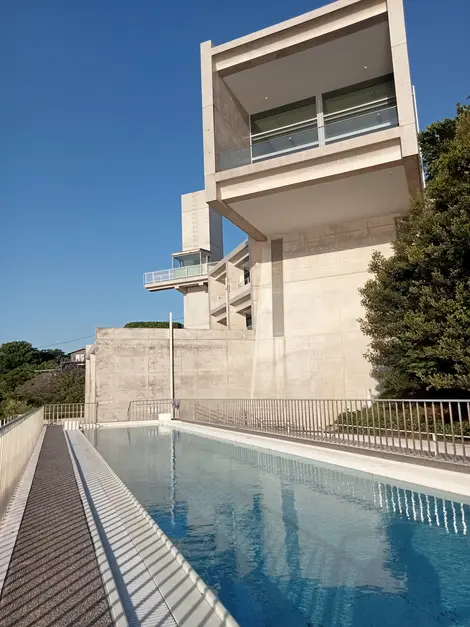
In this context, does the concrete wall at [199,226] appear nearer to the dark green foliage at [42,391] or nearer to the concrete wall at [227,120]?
the dark green foliage at [42,391]

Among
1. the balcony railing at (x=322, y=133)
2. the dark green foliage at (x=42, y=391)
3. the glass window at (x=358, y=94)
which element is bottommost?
the dark green foliage at (x=42, y=391)

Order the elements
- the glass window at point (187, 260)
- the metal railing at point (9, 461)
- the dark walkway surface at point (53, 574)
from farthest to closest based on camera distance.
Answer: the glass window at point (187, 260) < the metal railing at point (9, 461) < the dark walkway surface at point (53, 574)

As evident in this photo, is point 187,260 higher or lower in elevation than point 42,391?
higher

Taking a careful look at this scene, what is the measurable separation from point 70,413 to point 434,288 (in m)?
17.5

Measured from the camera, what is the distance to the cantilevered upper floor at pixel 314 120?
1324cm

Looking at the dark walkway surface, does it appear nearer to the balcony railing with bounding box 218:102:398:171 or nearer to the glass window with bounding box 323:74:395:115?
the balcony railing with bounding box 218:102:398:171

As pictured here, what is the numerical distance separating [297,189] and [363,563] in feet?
41.7

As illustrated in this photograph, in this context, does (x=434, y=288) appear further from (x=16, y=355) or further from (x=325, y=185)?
(x=16, y=355)

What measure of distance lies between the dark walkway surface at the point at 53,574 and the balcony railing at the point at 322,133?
1247 cm

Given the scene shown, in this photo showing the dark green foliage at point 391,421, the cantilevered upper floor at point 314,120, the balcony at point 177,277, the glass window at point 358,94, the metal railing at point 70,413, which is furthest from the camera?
the balcony at point 177,277

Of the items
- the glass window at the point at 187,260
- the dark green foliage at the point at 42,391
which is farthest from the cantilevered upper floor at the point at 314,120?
the dark green foliage at the point at 42,391

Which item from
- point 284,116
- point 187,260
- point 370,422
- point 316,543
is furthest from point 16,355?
point 316,543

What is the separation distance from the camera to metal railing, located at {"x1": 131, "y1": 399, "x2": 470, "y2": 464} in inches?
288

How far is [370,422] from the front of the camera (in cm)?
946
